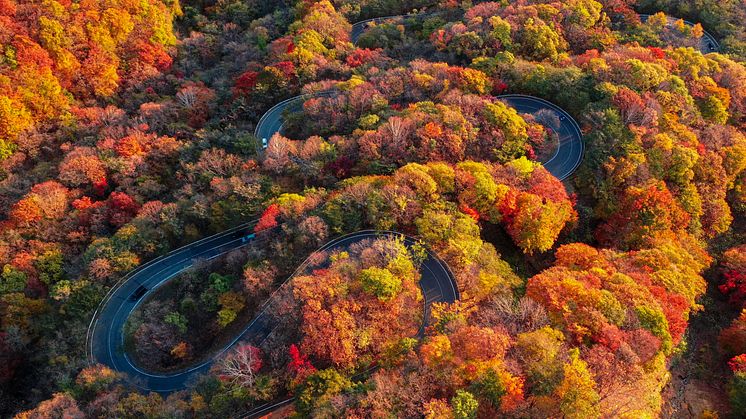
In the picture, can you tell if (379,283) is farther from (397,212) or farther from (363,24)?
(363,24)

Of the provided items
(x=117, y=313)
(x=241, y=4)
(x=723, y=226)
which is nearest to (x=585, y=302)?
(x=723, y=226)

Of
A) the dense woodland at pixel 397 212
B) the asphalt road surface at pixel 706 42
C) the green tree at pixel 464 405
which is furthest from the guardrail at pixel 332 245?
the asphalt road surface at pixel 706 42

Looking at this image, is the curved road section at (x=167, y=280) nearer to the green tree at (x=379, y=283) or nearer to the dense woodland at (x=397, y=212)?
the dense woodland at (x=397, y=212)

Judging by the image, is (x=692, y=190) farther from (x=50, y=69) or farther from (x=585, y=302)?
(x=50, y=69)

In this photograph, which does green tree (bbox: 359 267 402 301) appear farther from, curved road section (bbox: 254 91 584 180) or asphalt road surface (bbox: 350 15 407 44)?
asphalt road surface (bbox: 350 15 407 44)

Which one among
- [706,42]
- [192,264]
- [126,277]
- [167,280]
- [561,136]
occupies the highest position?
[706,42]

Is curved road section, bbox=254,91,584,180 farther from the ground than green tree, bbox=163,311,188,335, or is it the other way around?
curved road section, bbox=254,91,584,180

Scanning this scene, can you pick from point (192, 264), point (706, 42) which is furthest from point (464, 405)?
point (706, 42)

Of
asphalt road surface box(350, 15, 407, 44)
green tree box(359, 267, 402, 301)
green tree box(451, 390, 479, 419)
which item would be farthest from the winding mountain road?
asphalt road surface box(350, 15, 407, 44)
